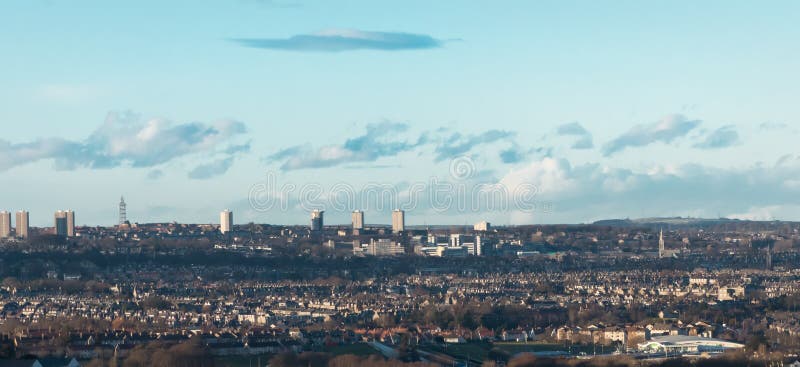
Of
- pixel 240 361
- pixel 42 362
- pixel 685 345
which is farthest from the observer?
pixel 685 345

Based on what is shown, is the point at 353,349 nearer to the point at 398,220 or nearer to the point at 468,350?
the point at 468,350

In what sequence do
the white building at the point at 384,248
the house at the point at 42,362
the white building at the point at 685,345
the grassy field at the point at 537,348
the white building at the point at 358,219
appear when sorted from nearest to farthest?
1. the house at the point at 42,362
2. the white building at the point at 685,345
3. the grassy field at the point at 537,348
4. the white building at the point at 384,248
5. the white building at the point at 358,219

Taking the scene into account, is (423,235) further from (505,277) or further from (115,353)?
(115,353)

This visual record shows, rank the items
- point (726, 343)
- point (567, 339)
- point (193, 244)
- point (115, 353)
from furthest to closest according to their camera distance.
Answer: point (193, 244) → point (567, 339) → point (726, 343) → point (115, 353)

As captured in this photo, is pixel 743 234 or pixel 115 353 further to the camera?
pixel 743 234

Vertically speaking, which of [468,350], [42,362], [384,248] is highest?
[384,248]

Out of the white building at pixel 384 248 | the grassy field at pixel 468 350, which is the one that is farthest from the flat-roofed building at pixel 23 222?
the grassy field at pixel 468 350

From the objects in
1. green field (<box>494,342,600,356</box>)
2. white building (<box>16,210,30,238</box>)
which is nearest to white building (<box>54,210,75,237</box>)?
white building (<box>16,210,30,238</box>)

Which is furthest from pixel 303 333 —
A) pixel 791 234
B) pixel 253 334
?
pixel 791 234

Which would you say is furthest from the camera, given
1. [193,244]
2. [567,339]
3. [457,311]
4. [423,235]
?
[423,235]

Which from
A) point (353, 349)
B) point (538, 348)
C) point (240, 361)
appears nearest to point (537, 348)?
point (538, 348)

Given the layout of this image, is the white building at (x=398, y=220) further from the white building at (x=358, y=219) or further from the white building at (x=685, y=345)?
the white building at (x=685, y=345)
